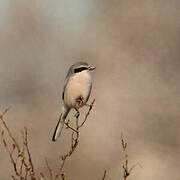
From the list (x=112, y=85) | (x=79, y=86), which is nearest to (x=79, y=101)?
(x=79, y=86)

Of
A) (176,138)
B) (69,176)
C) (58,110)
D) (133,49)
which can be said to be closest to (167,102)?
(176,138)

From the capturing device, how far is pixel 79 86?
3.67 m

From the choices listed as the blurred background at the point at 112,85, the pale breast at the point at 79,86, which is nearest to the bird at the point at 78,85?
the pale breast at the point at 79,86

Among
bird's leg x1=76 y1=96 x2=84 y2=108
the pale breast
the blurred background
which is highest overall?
the blurred background

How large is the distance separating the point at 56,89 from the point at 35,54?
165 cm

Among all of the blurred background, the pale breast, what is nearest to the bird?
the pale breast

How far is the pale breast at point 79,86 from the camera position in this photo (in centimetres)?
365

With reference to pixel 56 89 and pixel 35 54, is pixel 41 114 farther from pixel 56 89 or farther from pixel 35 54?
pixel 35 54

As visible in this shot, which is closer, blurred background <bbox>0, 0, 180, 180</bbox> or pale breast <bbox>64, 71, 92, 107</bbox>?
pale breast <bbox>64, 71, 92, 107</bbox>

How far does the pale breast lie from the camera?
3648 mm

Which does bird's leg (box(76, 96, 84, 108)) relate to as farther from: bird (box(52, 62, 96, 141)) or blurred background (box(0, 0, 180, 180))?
blurred background (box(0, 0, 180, 180))

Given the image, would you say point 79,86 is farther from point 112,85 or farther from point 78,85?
point 112,85

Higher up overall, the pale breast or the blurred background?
the blurred background

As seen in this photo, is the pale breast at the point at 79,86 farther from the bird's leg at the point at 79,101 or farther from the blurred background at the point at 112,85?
the blurred background at the point at 112,85
